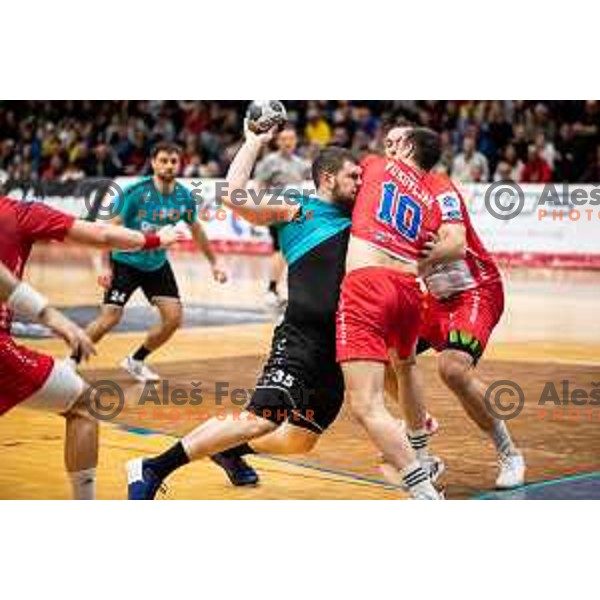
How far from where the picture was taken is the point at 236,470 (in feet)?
22.5

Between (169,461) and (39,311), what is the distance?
1503mm

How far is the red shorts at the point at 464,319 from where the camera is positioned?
684 centimetres

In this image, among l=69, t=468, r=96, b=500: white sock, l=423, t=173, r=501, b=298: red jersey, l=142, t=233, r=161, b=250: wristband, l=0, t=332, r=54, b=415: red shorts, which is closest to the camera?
l=0, t=332, r=54, b=415: red shorts

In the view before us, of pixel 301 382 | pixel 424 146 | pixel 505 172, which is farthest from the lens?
pixel 505 172

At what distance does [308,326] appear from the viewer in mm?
6277

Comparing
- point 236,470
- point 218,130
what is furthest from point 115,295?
point 218,130

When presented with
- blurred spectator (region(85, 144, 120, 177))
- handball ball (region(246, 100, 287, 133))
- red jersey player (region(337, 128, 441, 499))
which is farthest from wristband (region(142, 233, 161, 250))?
blurred spectator (region(85, 144, 120, 177))

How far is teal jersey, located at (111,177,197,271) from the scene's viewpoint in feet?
33.1

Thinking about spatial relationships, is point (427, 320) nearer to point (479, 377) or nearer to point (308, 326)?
point (308, 326)

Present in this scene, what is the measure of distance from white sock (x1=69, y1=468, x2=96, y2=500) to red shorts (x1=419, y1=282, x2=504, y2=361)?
2.15m

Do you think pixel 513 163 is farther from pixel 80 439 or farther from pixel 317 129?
pixel 80 439

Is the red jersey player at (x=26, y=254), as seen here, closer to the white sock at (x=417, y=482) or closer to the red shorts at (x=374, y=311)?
the red shorts at (x=374, y=311)

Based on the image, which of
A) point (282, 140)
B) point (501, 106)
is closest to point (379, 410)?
point (282, 140)

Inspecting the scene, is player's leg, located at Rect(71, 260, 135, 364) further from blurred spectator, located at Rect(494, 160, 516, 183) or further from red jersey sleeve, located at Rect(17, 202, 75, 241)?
blurred spectator, located at Rect(494, 160, 516, 183)
